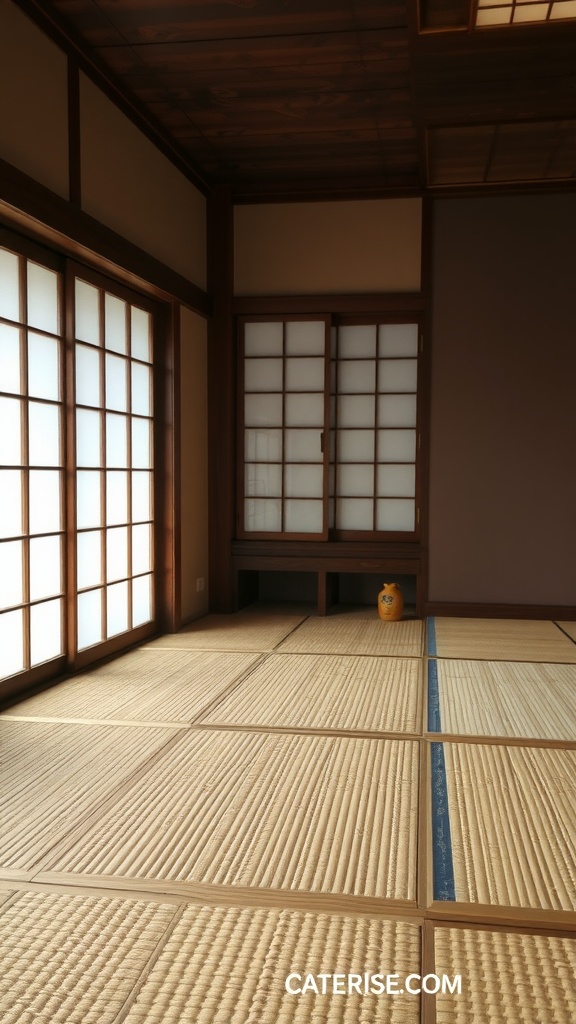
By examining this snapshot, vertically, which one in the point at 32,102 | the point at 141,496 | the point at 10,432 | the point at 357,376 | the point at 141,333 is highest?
the point at 32,102

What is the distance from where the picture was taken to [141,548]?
15.5 ft

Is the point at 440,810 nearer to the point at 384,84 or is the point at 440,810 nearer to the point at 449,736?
the point at 449,736

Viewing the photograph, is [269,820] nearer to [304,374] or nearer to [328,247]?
[304,374]

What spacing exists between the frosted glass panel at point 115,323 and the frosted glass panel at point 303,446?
64.7 inches

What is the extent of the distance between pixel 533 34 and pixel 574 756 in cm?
264

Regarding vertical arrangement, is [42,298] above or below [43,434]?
above

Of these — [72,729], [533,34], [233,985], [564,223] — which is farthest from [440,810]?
[564,223]

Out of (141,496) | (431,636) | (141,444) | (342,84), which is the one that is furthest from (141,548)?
(342,84)

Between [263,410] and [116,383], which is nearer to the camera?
[116,383]

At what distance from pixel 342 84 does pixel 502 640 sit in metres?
3.02

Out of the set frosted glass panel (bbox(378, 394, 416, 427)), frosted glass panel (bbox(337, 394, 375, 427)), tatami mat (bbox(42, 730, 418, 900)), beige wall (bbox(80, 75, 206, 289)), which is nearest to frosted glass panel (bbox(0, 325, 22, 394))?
beige wall (bbox(80, 75, 206, 289))

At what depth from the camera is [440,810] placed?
7.67ft

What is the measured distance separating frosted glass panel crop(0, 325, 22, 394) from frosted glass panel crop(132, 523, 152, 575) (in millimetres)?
1409

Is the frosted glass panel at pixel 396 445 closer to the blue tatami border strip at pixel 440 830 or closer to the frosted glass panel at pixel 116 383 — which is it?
the frosted glass panel at pixel 116 383
